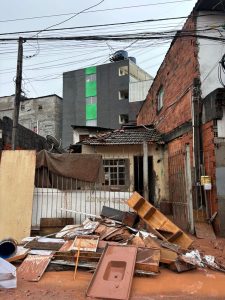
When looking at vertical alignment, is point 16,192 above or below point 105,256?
above

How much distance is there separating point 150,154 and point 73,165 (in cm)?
712

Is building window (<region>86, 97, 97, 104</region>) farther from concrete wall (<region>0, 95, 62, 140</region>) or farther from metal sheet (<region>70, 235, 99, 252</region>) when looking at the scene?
metal sheet (<region>70, 235, 99, 252</region>)

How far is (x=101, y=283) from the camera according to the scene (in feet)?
17.3

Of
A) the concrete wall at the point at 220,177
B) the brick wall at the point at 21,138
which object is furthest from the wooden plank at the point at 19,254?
the brick wall at the point at 21,138

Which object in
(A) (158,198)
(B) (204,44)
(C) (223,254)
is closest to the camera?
(C) (223,254)

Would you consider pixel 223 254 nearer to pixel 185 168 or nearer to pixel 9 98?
pixel 185 168

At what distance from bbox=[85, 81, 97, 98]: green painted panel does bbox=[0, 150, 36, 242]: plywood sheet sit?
1320 inches

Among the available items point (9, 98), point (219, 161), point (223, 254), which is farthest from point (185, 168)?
point (9, 98)

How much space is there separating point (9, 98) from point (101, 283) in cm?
4270

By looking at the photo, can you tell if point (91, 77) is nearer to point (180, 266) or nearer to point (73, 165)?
point (73, 165)

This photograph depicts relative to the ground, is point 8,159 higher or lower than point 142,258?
higher

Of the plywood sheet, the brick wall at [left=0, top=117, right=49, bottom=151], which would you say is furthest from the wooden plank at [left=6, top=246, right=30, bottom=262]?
the brick wall at [left=0, top=117, right=49, bottom=151]

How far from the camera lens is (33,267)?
6066 millimetres

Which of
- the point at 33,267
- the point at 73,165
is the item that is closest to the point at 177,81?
the point at 73,165
